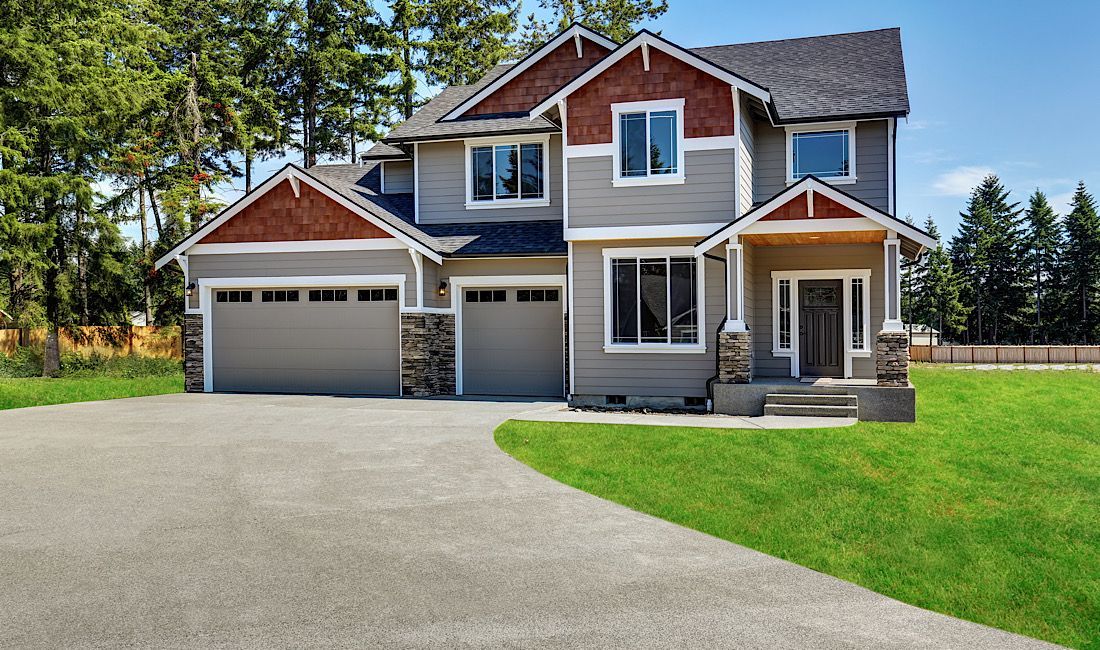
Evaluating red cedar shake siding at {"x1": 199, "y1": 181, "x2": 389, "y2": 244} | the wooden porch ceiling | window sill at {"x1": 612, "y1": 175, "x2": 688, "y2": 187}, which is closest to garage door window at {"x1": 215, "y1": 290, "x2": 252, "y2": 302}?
red cedar shake siding at {"x1": 199, "y1": 181, "x2": 389, "y2": 244}

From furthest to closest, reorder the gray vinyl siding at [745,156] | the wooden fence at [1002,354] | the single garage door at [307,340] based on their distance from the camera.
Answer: the wooden fence at [1002,354]
the single garage door at [307,340]
the gray vinyl siding at [745,156]

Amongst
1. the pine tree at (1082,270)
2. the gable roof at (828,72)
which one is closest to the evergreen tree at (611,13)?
the gable roof at (828,72)

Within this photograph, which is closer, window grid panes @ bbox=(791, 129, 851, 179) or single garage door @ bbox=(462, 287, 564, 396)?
window grid panes @ bbox=(791, 129, 851, 179)

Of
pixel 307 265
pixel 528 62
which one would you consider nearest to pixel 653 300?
pixel 528 62

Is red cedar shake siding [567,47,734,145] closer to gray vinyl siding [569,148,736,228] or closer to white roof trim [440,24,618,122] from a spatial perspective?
gray vinyl siding [569,148,736,228]

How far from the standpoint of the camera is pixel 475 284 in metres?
17.9

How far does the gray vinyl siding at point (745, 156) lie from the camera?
596 inches

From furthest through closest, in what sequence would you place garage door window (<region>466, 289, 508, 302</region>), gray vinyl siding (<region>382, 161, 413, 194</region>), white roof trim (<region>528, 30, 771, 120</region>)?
gray vinyl siding (<region>382, 161, 413, 194</region>), garage door window (<region>466, 289, 508, 302</region>), white roof trim (<region>528, 30, 771, 120</region>)

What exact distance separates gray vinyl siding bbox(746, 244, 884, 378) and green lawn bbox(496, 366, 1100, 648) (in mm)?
2644

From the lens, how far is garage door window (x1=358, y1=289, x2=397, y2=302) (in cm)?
1773

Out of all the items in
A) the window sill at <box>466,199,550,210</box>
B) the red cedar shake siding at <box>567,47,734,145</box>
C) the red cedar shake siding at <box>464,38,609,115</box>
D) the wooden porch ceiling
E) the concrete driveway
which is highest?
the red cedar shake siding at <box>464,38,609,115</box>

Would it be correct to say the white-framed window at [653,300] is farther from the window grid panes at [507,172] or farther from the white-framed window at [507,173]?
the window grid panes at [507,172]

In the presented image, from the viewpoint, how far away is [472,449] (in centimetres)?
1077

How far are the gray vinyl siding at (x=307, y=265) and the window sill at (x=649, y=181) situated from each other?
476 cm
